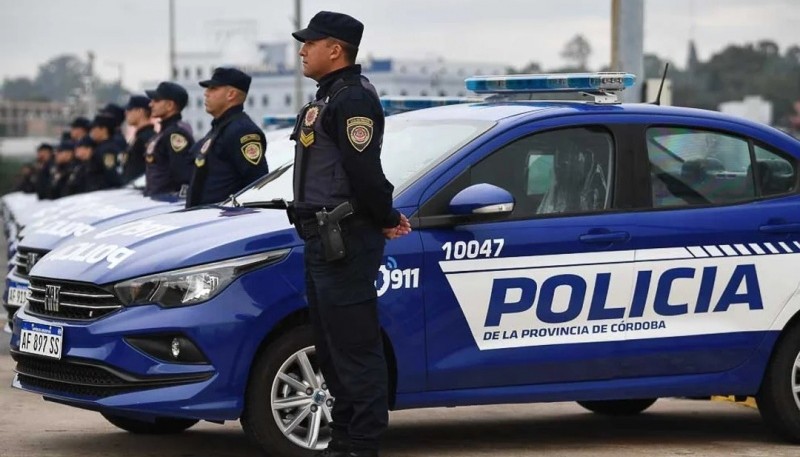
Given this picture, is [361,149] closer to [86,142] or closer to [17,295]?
[17,295]

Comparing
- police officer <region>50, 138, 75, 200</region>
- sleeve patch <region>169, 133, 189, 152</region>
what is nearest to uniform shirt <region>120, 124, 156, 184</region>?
sleeve patch <region>169, 133, 189, 152</region>

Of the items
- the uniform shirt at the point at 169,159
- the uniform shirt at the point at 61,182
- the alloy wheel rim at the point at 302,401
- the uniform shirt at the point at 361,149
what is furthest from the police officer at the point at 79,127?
the uniform shirt at the point at 361,149

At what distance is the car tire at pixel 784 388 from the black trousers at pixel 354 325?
2153 millimetres

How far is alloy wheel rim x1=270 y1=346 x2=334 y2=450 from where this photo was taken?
22.3 ft

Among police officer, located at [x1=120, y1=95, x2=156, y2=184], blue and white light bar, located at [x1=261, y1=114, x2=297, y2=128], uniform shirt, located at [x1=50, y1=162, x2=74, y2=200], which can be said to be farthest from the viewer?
uniform shirt, located at [x1=50, y1=162, x2=74, y2=200]

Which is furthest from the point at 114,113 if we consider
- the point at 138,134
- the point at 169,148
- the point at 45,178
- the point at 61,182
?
the point at 45,178

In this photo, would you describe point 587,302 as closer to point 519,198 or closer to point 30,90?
point 519,198

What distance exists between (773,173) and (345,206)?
254 cm

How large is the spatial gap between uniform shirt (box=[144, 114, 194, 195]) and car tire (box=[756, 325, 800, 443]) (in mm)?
4911

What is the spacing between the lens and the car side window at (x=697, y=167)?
761cm

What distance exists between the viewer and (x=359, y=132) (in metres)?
6.18

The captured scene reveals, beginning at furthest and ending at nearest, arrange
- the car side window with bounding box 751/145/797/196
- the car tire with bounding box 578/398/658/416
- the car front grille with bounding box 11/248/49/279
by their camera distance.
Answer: the car front grille with bounding box 11/248/49/279 → the car tire with bounding box 578/398/658/416 → the car side window with bounding box 751/145/797/196

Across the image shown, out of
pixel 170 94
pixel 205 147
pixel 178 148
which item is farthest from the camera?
pixel 170 94

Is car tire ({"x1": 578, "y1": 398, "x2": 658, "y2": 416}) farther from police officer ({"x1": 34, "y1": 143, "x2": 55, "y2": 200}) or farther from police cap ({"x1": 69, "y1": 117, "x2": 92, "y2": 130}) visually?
police officer ({"x1": 34, "y1": 143, "x2": 55, "y2": 200})
